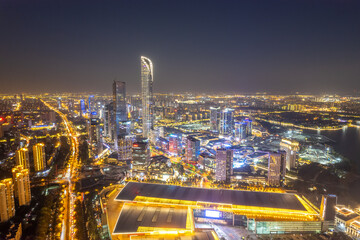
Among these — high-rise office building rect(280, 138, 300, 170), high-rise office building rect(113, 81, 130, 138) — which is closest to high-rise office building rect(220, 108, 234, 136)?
high-rise office building rect(280, 138, 300, 170)

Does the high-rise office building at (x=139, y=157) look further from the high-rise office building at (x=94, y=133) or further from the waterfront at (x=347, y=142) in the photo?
the waterfront at (x=347, y=142)

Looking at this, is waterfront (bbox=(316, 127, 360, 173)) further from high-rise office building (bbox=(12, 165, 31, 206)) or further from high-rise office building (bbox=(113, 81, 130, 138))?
high-rise office building (bbox=(12, 165, 31, 206))

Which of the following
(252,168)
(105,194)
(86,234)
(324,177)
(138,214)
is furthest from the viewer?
(252,168)

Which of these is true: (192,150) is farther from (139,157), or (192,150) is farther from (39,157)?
(39,157)

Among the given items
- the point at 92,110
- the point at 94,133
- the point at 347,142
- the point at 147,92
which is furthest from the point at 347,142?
the point at 92,110

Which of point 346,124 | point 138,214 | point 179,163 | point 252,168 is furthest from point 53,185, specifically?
point 346,124

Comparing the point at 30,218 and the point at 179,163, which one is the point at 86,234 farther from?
the point at 179,163
